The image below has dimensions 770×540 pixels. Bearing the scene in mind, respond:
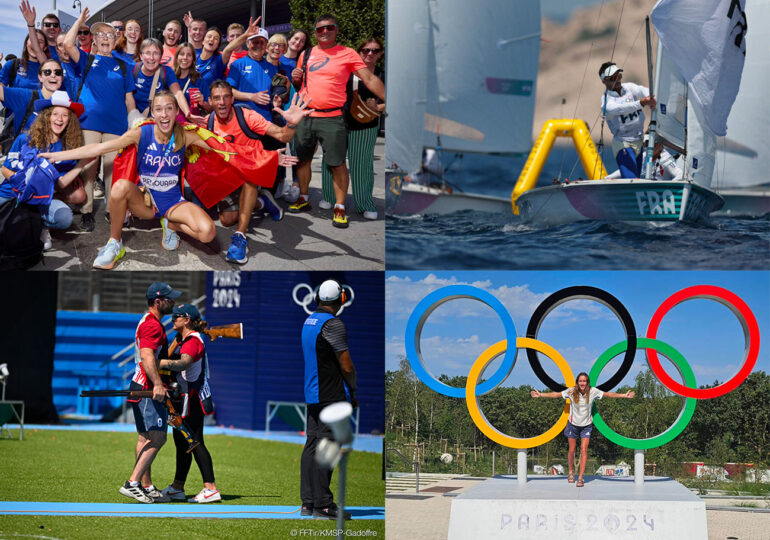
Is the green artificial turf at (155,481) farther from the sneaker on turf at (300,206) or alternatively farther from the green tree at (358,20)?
the green tree at (358,20)

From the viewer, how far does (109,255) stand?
7.32 meters

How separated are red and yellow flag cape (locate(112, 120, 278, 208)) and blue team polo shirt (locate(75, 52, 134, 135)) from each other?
234 mm

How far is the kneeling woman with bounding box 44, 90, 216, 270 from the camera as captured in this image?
732cm

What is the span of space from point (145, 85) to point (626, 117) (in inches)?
146

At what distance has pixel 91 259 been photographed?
24.2 feet

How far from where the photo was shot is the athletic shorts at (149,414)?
689 centimetres

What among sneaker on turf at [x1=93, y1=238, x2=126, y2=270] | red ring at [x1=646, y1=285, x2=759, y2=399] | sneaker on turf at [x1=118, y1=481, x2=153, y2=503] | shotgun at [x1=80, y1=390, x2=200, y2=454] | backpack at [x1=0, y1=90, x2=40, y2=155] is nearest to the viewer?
shotgun at [x1=80, y1=390, x2=200, y2=454]

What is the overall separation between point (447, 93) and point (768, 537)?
419 cm

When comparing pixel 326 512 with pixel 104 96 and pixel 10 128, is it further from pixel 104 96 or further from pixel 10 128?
pixel 10 128

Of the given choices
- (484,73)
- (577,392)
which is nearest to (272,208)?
(484,73)

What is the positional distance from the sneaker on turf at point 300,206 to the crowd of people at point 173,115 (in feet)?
0.44

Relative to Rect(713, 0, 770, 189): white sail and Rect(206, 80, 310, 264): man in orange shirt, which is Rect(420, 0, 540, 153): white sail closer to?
Rect(206, 80, 310, 264): man in orange shirt

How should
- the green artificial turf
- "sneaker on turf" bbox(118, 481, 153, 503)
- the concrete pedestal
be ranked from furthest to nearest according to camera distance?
"sneaker on turf" bbox(118, 481, 153, 503) < the green artificial turf < the concrete pedestal

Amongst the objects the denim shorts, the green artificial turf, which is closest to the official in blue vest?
the green artificial turf
